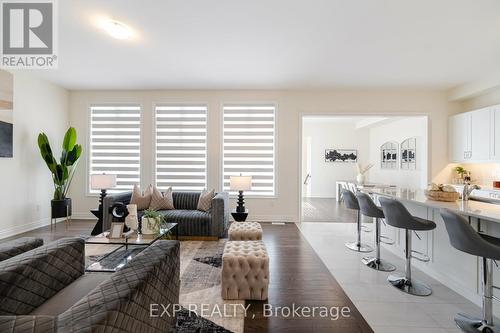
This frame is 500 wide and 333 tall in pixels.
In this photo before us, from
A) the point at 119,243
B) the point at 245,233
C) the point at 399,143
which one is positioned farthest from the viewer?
the point at 399,143

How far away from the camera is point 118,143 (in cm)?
559

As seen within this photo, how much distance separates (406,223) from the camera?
2.50 m

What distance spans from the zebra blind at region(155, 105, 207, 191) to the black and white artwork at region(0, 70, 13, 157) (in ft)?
8.25

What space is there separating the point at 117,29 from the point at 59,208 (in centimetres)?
367

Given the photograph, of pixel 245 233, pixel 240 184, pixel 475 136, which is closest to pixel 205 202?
pixel 240 184

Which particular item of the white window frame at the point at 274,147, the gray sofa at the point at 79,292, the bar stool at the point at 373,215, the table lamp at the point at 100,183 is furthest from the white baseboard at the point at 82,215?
the bar stool at the point at 373,215

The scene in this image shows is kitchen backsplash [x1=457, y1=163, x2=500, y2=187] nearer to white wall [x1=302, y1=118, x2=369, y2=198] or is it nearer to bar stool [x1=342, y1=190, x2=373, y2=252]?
bar stool [x1=342, y1=190, x2=373, y2=252]

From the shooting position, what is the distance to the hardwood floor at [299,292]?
6.52 ft

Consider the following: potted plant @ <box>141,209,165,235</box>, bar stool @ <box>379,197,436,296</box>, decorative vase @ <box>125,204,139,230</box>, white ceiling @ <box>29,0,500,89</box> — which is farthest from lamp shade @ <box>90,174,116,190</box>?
bar stool @ <box>379,197,436,296</box>

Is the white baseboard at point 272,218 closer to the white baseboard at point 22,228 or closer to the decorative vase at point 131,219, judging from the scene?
the decorative vase at point 131,219

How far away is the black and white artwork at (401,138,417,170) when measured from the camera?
701 cm

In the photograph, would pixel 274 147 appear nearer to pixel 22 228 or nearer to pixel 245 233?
pixel 245 233

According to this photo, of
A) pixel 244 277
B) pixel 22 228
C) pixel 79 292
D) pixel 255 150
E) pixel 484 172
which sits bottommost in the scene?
pixel 22 228

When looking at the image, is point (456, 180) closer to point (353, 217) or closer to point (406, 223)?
point (353, 217)
